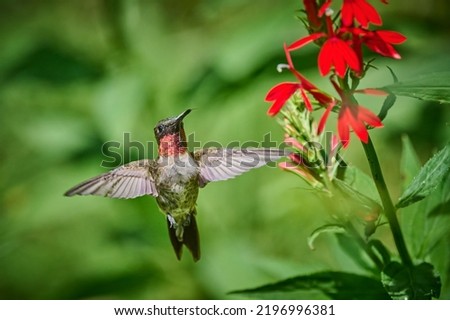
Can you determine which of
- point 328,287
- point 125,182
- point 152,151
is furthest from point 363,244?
point 152,151

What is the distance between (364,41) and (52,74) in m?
Result: 1.05

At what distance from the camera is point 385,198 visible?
0.87 m

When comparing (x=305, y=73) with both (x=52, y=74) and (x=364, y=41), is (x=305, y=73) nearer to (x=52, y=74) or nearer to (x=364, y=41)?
(x=52, y=74)

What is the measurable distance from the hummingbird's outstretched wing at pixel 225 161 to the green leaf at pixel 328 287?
186 mm

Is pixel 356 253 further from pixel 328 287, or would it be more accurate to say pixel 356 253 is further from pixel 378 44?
pixel 378 44

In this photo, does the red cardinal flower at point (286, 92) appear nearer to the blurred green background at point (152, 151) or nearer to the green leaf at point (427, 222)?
the green leaf at point (427, 222)

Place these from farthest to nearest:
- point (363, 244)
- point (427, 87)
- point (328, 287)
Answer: point (328, 287) → point (363, 244) → point (427, 87)

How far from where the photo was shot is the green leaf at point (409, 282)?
0.92 metres

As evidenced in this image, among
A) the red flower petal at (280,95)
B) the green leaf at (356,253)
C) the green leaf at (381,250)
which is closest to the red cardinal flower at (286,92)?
the red flower petal at (280,95)

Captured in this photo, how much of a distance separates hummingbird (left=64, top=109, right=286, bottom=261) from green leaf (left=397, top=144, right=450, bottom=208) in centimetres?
22

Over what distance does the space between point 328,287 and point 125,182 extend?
0.35 metres

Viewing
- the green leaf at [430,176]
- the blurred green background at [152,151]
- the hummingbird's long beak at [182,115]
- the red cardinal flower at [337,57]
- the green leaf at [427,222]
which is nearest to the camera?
the red cardinal flower at [337,57]

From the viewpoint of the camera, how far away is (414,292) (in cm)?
92
